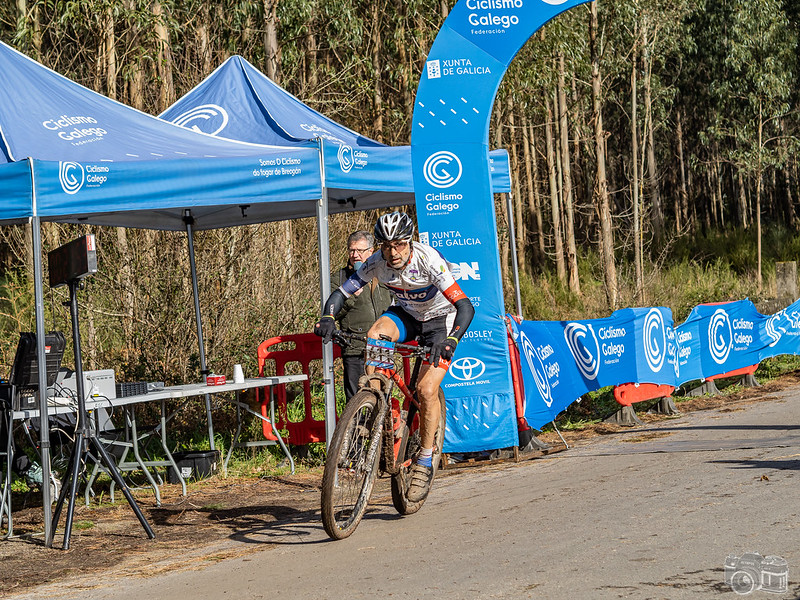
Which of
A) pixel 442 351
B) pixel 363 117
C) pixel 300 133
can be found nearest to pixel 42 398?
pixel 442 351

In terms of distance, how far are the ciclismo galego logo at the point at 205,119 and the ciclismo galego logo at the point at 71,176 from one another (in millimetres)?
2830

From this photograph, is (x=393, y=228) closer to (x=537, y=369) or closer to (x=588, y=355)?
(x=537, y=369)

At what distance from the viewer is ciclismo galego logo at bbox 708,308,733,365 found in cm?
1493

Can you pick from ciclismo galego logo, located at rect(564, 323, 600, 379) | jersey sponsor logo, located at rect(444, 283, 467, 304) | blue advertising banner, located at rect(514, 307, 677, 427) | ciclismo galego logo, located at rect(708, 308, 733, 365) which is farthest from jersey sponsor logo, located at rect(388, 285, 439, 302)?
ciclismo galego logo, located at rect(708, 308, 733, 365)

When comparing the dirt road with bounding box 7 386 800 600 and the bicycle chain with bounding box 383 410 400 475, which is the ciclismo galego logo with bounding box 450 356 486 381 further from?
the bicycle chain with bounding box 383 410 400 475

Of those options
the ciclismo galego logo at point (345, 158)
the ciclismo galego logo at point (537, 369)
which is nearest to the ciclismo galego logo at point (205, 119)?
the ciclismo galego logo at point (345, 158)

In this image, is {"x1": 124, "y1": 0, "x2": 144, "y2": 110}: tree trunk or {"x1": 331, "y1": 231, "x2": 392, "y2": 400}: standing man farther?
{"x1": 124, "y1": 0, "x2": 144, "y2": 110}: tree trunk

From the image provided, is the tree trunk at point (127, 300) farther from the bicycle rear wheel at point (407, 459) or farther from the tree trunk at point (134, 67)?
the bicycle rear wheel at point (407, 459)

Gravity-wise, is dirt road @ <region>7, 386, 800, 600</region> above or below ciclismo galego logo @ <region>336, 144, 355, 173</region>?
below

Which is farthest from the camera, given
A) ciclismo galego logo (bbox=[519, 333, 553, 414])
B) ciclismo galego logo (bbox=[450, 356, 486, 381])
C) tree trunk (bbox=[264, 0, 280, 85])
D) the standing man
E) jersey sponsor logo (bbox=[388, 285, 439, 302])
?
tree trunk (bbox=[264, 0, 280, 85])

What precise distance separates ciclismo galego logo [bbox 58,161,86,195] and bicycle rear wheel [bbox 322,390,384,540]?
3.01 meters

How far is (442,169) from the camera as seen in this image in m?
9.94

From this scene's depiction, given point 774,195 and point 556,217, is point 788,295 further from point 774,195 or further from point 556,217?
point 774,195

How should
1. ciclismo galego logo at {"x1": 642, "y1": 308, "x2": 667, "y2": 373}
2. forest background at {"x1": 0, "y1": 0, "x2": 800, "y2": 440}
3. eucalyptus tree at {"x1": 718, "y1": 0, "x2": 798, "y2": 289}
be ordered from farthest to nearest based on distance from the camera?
eucalyptus tree at {"x1": 718, "y1": 0, "x2": 798, "y2": 289} < forest background at {"x1": 0, "y1": 0, "x2": 800, "y2": 440} < ciclismo galego logo at {"x1": 642, "y1": 308, "x2": 667, "y2": 373}
